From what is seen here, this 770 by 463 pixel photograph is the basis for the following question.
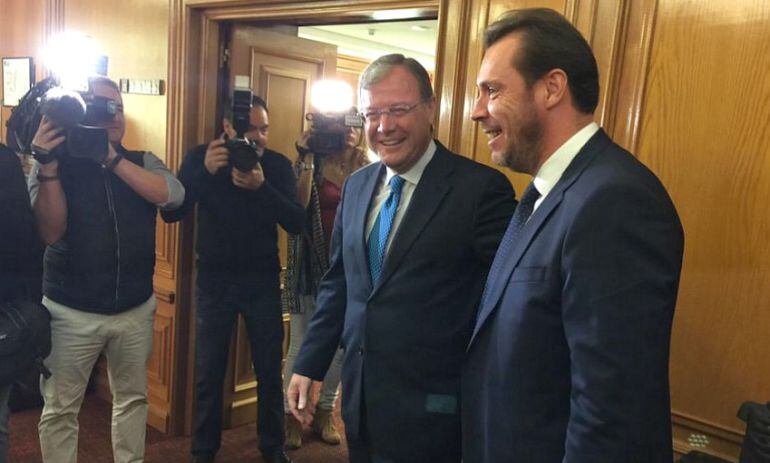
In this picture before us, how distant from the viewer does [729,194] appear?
143cm

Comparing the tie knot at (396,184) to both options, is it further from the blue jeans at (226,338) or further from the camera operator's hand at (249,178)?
the blue jeans at (226,338)

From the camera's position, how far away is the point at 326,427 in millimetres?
2865

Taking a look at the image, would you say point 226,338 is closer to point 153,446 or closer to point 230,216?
point 230,216

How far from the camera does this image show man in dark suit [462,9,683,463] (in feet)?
2.71

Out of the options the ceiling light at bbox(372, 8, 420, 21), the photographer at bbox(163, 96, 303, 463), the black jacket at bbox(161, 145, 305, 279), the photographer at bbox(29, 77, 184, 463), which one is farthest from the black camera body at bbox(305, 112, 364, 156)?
the photographer at bbox(29, 77, 184, 463)

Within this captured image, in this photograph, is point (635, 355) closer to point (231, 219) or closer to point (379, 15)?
point (379, 15)

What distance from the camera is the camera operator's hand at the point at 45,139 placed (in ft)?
6.00

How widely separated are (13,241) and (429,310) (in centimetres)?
111

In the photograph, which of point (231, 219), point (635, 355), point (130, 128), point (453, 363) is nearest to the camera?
point (635, 355)

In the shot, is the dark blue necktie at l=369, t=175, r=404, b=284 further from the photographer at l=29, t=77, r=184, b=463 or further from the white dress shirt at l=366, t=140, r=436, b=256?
the photographer at l=29, t=77, r=184, b=463

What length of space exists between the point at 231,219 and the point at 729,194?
1691mm

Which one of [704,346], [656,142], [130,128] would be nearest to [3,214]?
[130,128]

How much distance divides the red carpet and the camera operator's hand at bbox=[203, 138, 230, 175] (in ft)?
4.10

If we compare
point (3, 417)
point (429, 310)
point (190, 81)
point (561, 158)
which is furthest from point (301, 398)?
point (190, 81)
